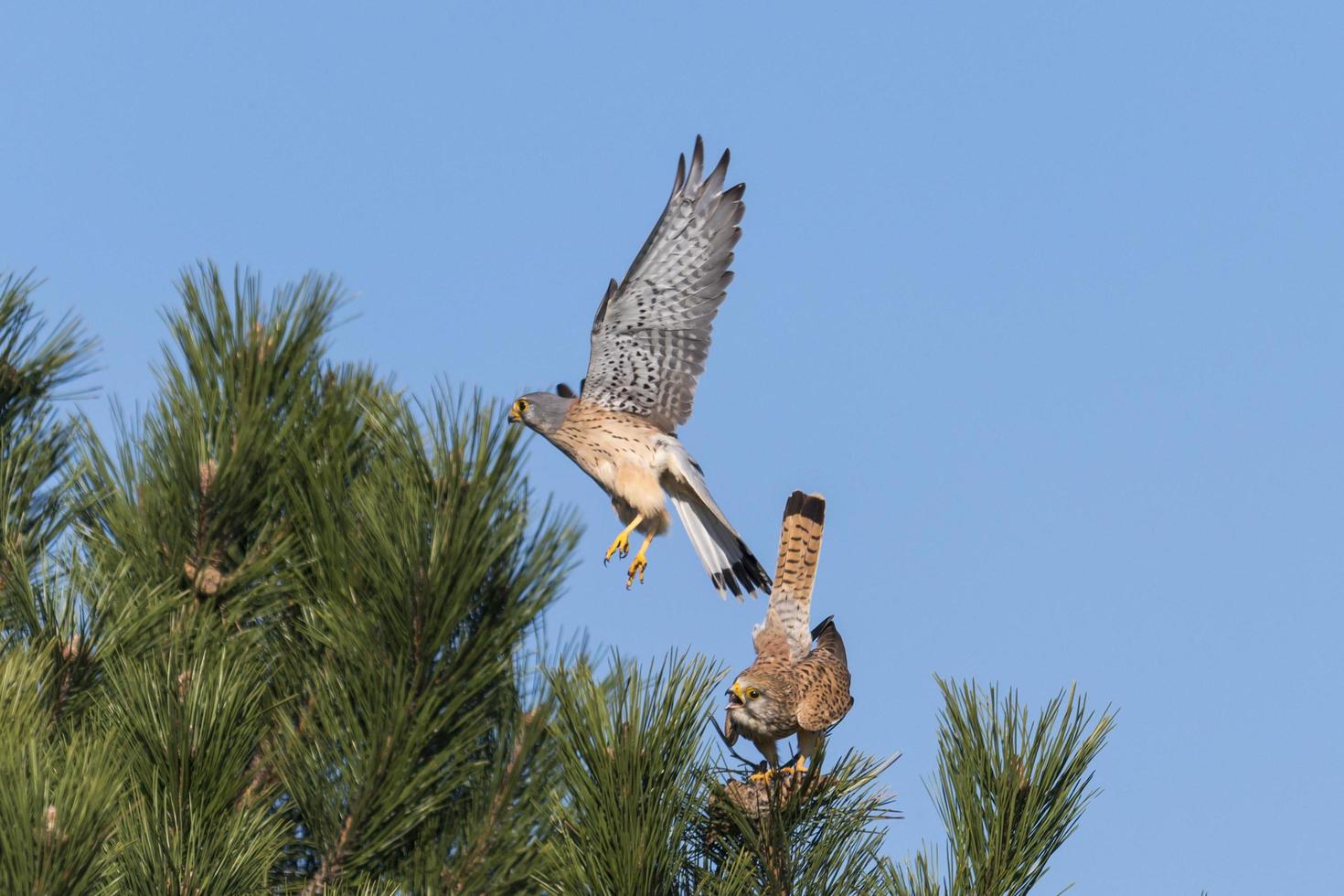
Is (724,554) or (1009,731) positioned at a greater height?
(724,554)

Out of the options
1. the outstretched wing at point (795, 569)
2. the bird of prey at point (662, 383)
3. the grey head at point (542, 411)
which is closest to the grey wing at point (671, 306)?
the bird of prey at point (662, 383)

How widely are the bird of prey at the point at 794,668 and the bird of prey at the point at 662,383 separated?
703 millimetres

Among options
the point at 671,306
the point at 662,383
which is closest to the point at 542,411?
the point at 662,383

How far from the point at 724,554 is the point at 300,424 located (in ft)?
8.75

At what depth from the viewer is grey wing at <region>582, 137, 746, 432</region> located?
670 centimetres

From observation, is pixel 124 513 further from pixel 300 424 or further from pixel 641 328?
pixel 641 328

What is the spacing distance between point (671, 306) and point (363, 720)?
133 inches

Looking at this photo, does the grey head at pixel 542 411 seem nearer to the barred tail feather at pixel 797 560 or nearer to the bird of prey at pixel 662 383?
the bird of prey at pixel 662 383

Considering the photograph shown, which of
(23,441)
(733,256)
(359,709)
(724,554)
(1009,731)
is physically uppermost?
(733,256)

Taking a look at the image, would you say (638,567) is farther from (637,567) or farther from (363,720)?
A: (363,720)

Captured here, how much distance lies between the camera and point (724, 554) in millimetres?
7137

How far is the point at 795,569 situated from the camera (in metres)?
6.27

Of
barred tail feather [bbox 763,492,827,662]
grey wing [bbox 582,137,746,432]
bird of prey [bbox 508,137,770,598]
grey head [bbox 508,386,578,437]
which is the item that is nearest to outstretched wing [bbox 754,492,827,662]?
barred tail feather [bbox 763,492,827,662]

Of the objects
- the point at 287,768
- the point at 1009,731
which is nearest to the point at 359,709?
the point at 287,768
